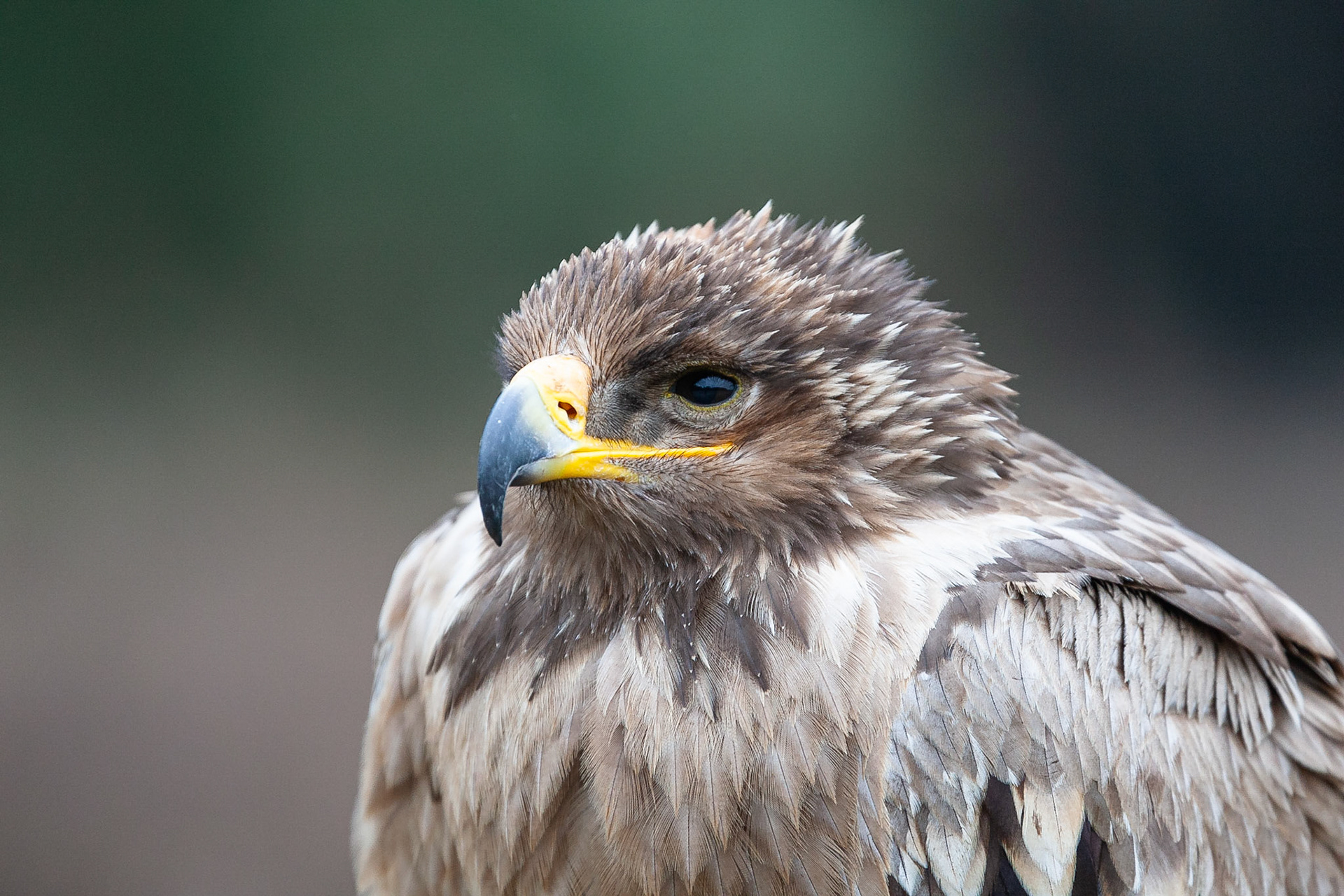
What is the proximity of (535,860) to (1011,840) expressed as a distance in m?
0.77

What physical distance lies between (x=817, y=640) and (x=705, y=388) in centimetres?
45

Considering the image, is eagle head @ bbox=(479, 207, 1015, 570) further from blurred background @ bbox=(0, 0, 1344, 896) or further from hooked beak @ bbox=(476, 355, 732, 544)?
blurred background @ bbox=(0, 0, 1344, 896)

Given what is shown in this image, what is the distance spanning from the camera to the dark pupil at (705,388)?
6.44 ft

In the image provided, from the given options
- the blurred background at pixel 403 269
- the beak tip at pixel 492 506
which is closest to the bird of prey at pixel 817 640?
the beak tip at pixel 492 506

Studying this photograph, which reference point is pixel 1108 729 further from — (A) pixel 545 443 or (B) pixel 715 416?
(A) pixel 545 443

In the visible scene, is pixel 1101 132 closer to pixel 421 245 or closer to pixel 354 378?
pixel 421 245

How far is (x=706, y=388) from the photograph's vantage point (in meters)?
1.96

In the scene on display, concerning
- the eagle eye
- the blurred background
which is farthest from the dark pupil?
the blurred background

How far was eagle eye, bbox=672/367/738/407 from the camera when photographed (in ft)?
6.44

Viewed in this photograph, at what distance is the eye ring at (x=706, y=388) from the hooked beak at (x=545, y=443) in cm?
8

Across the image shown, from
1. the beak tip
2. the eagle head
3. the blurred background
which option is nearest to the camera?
the beak tip

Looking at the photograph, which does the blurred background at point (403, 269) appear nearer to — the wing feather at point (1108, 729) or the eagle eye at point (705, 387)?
the eagle eye at point (705, 387)

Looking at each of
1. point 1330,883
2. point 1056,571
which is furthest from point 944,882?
point 1330,883

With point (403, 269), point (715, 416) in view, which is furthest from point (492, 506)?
point (403, 269)
